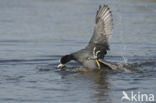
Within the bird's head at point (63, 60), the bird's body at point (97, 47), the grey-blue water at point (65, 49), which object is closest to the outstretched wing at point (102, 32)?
the bird's body at point (97, 47)

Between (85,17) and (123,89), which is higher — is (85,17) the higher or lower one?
the higher one

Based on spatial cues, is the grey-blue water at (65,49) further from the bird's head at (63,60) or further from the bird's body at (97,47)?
the bird's body at (97,47)

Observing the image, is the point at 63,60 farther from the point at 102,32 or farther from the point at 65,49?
the point at 65,49

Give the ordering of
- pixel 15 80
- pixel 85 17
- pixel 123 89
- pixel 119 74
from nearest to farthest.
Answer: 1. pixel 123 89
2. pixel 15 80
3. pixel 119 74
4. pixel 85 17

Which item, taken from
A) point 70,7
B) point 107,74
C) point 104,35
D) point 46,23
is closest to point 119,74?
point 107,74

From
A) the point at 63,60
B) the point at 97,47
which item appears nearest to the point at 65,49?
the point at 63,60

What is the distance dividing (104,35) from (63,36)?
3.77 m

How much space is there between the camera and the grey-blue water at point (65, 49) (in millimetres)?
7145

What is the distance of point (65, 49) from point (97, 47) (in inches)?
93.7

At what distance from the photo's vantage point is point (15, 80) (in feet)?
26.1

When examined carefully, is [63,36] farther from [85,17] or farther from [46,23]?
[85,17]

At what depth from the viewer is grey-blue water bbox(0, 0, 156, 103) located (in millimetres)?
7145

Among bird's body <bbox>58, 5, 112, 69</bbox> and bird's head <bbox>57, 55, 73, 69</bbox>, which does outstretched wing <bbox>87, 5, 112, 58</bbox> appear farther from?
bird's head <bbox>57, 55, 73, 69</bbox>

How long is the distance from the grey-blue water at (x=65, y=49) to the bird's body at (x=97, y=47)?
29 centimetres
